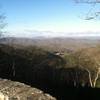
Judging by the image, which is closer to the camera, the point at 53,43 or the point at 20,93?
the point at 20,93

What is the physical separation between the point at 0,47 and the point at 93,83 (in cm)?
953

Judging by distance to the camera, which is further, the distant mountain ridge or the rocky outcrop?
the distant mountain ridge

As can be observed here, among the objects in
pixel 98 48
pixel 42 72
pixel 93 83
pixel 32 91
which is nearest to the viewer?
pixel 32 91

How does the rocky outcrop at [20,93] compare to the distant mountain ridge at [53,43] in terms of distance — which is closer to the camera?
the rocky outcrop at [20,93]

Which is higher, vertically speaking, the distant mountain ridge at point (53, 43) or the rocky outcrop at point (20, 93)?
the rocky outcrop at point (20, 93)

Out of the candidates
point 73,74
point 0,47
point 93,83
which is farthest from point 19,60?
point 93,83

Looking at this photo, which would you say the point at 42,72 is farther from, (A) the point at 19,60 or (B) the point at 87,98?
(B) the point at 87,98

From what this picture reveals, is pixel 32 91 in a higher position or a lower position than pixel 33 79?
higher

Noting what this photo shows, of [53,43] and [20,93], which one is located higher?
[20,93]

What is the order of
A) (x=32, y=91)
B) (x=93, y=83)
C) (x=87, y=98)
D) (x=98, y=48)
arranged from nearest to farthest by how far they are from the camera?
(x=32, y=91) → (x=87, y=98) → (x=93, y=83) → (x=98, y=48)

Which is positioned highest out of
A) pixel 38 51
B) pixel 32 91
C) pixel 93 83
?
pixel 32 91

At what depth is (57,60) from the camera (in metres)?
26.8

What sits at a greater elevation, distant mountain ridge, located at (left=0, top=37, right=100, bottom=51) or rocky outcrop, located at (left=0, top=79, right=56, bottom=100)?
rocky outcrop, located at (left=0, top=79, right=56, bottom=100)

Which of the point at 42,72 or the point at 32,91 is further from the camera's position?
the point at 42,72
